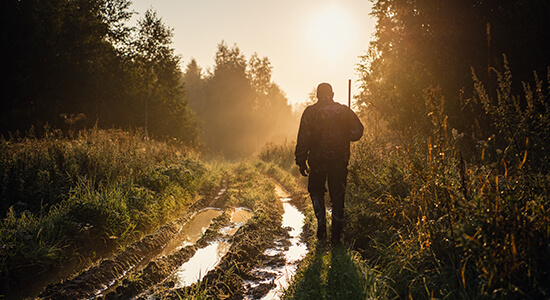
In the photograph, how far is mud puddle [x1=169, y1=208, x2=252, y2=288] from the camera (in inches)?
179

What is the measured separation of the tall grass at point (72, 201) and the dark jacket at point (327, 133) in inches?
142

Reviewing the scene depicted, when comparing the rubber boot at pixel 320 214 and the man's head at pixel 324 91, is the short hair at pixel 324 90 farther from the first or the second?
the rubber boot at pixel 320 214

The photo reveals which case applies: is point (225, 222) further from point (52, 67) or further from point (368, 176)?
point (52, 67)

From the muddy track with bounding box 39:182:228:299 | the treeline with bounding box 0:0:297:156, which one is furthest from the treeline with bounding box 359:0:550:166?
the treeline with bounding box 0:0:297:156

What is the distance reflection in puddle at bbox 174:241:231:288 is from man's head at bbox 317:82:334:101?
2.95 metres

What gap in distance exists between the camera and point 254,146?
5631cm

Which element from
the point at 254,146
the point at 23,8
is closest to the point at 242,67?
the point at 254,146

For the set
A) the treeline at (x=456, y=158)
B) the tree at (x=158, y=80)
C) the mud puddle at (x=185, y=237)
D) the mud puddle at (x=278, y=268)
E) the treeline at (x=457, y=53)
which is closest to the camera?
the treeline at (x=456, y=158)

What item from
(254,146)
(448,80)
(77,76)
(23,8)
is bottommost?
(254,146)

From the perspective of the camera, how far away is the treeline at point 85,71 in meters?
18.0

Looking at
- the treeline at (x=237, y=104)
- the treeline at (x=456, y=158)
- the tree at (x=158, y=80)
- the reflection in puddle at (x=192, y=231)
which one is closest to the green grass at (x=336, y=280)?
the treeline at (x=456, y=158)

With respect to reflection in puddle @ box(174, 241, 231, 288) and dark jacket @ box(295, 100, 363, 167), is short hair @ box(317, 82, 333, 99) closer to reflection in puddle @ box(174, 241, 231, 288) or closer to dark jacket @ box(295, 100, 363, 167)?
dark jacket @ box(295, 100, 363, 167)

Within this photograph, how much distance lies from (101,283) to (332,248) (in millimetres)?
2963

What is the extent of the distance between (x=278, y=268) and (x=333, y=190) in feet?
4.62
